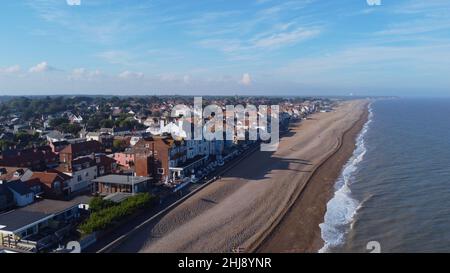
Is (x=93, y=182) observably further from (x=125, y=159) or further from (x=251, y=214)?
(x=251, y=214)

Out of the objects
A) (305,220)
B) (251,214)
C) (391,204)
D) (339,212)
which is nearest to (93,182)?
(251,214)

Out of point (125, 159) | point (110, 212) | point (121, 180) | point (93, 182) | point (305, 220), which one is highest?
point (125, 159)

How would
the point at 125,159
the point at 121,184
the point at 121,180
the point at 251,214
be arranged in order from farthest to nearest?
the point at 125,159 < the point at 121,180 < the point at 121,184 < the point at 251,214

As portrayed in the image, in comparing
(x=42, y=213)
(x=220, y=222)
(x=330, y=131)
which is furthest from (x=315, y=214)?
(x=330, y=131)


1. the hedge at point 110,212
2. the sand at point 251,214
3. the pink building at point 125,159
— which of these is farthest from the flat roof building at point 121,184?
the pink building at point 125,159

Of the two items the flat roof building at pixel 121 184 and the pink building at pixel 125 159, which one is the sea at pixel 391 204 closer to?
the flat roof building at pixel 121 184

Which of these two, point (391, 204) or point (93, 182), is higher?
point (93, 182)
